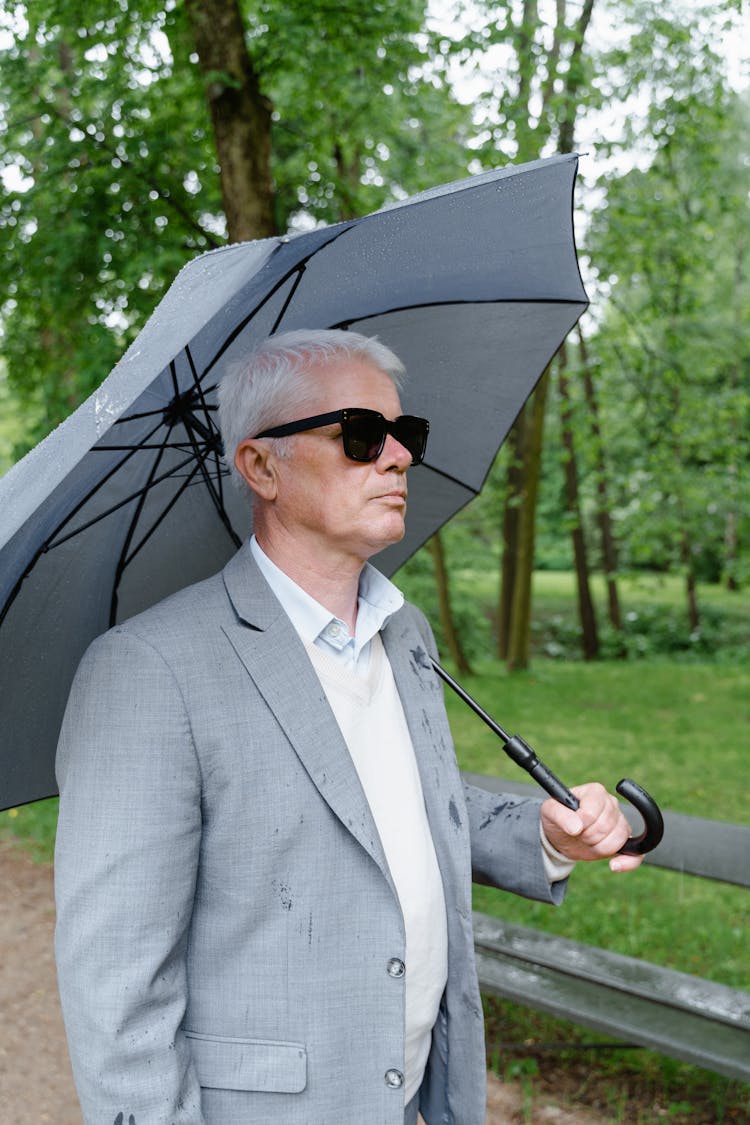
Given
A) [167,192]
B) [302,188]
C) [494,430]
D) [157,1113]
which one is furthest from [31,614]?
[302,188]

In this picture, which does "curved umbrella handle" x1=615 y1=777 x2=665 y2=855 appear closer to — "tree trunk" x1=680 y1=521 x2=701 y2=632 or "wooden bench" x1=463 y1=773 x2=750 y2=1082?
"wooden bench" x1=463 y1=773 x2=750 y2=1082

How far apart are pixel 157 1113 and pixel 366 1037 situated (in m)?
0.37

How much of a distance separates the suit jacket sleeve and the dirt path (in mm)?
2547

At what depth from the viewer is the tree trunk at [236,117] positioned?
215 inches

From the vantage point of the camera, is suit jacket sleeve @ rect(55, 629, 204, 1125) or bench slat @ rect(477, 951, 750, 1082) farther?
bench slat @ rect(477, 951, 750, 1082)

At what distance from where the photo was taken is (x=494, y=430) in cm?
277

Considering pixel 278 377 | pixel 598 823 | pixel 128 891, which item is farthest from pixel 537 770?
pixel 278 377

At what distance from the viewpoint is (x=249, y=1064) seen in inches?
65.5

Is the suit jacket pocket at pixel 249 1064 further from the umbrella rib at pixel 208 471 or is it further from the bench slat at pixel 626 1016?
the bench slat at pixel 626 1016

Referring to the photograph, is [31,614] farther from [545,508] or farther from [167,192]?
[545,508]

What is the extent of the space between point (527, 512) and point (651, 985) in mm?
9734

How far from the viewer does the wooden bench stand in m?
3.25

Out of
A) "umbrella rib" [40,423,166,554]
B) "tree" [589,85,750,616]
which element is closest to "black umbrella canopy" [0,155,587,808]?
"umbrella rib" [40,423,166,554]

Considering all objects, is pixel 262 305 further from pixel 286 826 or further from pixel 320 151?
pixel 320 151
